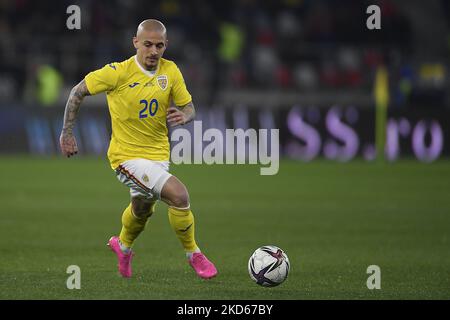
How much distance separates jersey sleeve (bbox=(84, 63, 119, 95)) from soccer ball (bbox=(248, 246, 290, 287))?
1838 millimetres

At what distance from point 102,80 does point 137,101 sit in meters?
0.33

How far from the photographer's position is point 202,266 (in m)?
8.15

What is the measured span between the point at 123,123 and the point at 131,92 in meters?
0.28

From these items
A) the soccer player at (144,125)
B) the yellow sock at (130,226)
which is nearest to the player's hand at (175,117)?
the soccer player at (144,125)

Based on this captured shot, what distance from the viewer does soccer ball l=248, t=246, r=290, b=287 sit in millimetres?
7676

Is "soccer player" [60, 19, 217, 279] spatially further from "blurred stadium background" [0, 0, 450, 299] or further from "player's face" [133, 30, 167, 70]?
"blurred stadium background" [0, 0, 450, 299]

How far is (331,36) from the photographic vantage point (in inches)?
1139

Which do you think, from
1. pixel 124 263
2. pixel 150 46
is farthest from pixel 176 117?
pixel 124 263

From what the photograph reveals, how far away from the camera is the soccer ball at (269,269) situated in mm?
7676

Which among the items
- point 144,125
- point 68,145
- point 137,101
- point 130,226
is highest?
point 137,101

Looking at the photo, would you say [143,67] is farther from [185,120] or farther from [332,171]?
[332,171]

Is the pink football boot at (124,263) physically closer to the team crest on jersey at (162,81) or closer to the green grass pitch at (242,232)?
the green grass pitch at (242,232)

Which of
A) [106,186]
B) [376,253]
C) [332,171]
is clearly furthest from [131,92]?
[332,171]

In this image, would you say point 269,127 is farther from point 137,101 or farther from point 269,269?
point 269,269
